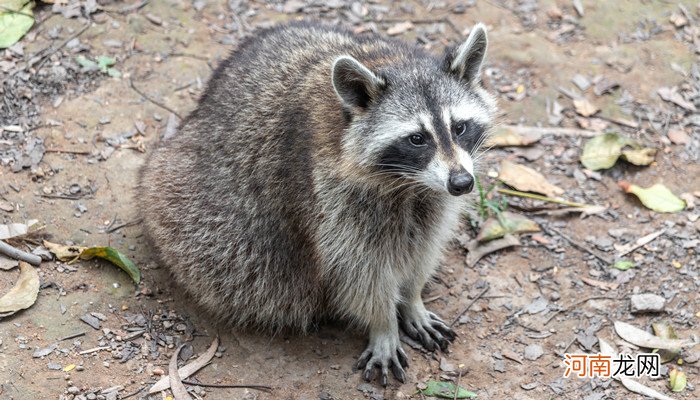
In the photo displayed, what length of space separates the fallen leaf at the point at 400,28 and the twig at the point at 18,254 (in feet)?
13.4

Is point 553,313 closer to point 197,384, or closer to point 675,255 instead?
point 675,255

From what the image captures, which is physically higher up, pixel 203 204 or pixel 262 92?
pixel 262 92

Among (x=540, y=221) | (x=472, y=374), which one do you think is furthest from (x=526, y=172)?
(x=472, y=374)

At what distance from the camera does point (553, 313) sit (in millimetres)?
6129

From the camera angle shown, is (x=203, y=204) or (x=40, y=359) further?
(x=203, y=204)

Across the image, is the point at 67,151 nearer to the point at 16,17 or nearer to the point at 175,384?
the point at 16,17

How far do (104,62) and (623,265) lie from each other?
4.72 m

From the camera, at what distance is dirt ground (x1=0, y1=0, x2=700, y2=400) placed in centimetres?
555

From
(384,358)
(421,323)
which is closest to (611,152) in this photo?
(421,323)

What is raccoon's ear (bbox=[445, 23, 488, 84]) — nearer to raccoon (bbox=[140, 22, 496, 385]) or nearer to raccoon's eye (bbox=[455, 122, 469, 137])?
raccoon (bbox=[140, 22, 496, 385])

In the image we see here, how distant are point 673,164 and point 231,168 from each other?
3.94 metres

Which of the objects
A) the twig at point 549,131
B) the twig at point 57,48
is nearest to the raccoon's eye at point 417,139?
the twig at point 549,131

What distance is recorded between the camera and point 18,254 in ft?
18.8

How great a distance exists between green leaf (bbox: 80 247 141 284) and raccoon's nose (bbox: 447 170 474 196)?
99.4 inches
